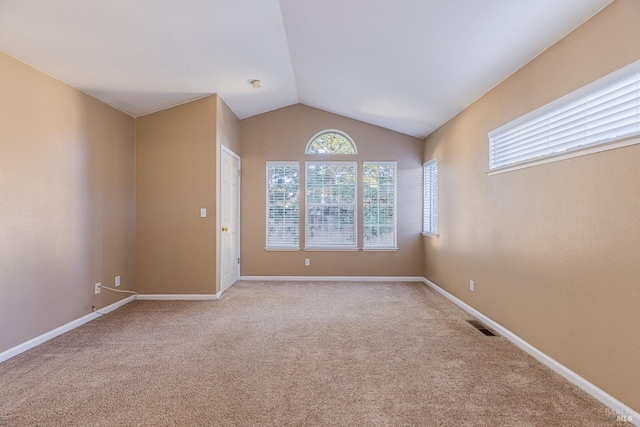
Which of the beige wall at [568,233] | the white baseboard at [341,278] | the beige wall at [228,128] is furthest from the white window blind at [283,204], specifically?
the beige wall at [568,233]

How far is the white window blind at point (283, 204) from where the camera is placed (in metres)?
5.43

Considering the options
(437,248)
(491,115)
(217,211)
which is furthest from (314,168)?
(491,115)

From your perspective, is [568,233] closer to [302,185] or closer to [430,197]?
[430,197]

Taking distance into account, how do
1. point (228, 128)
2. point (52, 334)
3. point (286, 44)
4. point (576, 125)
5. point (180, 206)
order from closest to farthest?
point (576, 125) → point (52, 334) → point (286, 44) → point (180, 206) → point (228, 128)

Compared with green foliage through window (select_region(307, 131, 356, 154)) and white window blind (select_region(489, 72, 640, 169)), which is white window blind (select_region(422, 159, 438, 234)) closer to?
green foliage through window (select_region(307, 131, 356, 154))

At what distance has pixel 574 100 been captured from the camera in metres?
2.16

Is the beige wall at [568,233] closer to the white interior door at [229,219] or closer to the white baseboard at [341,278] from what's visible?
the white baseboard at [341,278]

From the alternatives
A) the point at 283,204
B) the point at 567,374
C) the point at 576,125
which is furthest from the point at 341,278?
the point at 576,125

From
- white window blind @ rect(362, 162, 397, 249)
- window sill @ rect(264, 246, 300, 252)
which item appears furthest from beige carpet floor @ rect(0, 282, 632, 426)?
white window blind @ rect(362, 162, 397, 249)

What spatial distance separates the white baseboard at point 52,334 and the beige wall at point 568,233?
4208mm

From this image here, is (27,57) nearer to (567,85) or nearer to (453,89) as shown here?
(453,89)

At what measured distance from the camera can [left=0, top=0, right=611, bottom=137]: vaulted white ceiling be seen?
88.5 inches

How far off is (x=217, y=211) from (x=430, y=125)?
3358 millimetres

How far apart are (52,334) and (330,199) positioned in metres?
3.93
